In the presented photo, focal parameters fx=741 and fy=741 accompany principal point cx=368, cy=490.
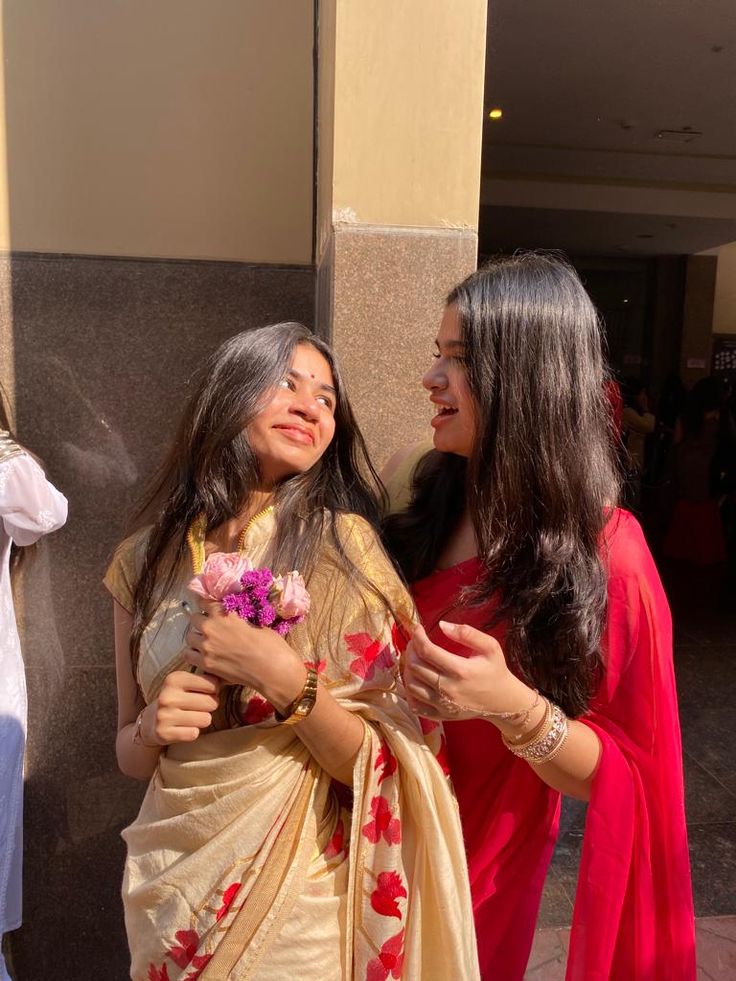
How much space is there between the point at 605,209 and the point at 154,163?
6.32 meters

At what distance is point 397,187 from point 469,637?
56.2 inches

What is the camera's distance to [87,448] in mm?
2502

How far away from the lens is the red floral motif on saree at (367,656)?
126 centimetres

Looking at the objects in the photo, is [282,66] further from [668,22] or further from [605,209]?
[605,209]

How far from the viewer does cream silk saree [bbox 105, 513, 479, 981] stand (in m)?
1.18

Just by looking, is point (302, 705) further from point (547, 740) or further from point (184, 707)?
Answer: point (547, 740)

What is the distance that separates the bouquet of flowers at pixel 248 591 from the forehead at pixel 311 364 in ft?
1.65

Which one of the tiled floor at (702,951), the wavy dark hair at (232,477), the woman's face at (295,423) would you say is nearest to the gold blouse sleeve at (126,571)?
the wavy dark hair at (232,477)

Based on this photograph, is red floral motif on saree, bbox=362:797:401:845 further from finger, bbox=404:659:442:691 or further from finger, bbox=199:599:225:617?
finger, bbox=199:599:225:617

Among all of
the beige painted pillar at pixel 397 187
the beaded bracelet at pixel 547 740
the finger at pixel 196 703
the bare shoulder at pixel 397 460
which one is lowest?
the beaded bracelet at pixel 547 740

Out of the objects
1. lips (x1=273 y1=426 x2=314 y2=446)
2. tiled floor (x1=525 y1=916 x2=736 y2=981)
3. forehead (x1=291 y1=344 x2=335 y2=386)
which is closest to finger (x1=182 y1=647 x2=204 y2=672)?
lips (x1=273 y1=426 x2=314 y2=446)

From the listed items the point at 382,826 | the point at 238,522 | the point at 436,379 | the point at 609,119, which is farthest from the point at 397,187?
the point at 609,119

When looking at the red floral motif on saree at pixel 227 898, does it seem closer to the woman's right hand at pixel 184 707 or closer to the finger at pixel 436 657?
the woman's right hand at pixel 184 707

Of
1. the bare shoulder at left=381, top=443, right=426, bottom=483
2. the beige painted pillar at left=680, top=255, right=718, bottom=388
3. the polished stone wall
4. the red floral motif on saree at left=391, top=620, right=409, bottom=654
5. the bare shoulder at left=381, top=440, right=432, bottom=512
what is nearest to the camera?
the red floral motif on saree at left=391, top=620, right=409, bottom=654
